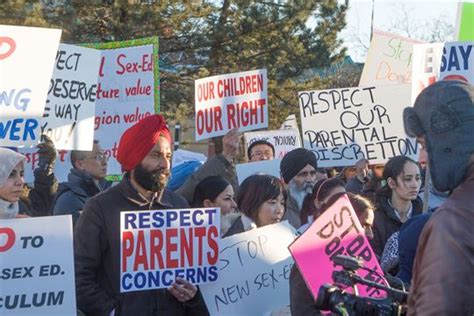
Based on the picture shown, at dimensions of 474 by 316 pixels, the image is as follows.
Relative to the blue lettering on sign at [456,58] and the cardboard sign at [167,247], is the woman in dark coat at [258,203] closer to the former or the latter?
the cardboard sign at [167,247]

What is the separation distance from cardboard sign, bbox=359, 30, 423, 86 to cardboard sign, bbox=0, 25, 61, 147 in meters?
5.49

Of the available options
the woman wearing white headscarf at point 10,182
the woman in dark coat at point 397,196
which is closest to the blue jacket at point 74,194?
the woman wearing white headscarf at point 10,182

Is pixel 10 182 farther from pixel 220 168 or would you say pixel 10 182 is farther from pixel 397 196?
pixel 220 168

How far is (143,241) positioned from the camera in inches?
186

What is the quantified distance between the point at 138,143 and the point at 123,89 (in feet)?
15.1

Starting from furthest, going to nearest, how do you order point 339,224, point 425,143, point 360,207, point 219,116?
point 219,116, point 360,207, point 339,224, point 425,143

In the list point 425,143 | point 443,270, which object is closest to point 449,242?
point 443,270

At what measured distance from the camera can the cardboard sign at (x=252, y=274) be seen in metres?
5.09

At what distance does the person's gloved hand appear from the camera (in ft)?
25.2

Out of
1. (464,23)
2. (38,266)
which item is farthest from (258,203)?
(464,23)

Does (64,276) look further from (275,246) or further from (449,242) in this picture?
(449,242)

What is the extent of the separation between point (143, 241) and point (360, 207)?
3.90 ft

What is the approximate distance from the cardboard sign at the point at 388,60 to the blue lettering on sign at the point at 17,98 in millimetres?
5704

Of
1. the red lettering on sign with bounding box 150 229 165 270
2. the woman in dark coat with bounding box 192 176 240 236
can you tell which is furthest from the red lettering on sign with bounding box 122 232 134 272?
the woman in dark coat with bounding box 192 176 240 236
